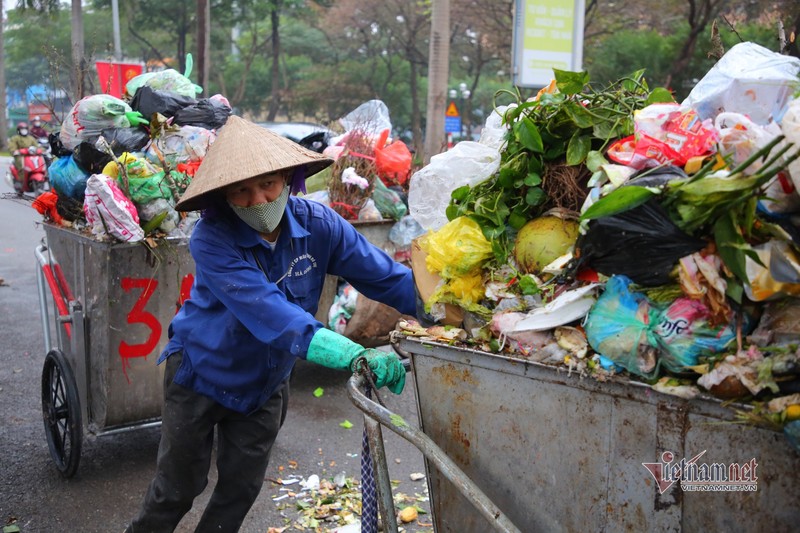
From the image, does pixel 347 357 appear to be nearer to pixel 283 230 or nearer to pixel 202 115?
pixel 283 230

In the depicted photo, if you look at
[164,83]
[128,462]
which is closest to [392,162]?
[164,83]

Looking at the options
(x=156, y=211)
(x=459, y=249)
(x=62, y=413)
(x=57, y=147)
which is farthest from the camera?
(x=57, y=147)

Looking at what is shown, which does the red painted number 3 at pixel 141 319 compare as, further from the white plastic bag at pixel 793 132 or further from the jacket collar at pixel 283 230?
the white plastic bag at pixel 793 132

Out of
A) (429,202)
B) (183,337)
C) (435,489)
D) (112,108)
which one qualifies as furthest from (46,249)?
(435,489)

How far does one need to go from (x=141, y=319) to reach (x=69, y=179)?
2.82 ft

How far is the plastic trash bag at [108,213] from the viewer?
330 centimetres

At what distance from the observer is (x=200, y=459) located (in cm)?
266

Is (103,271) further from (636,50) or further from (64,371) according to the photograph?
(636,50)

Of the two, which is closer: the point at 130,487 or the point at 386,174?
the point at 130,487

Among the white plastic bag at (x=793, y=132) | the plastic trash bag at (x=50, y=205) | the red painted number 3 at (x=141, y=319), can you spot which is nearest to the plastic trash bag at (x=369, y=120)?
the plastic trash bag at (x=50, y=205)

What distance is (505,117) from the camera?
213 cm

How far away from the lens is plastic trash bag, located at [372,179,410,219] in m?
5.04

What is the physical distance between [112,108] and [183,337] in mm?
1834

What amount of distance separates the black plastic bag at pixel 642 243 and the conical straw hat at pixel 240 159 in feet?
3.46
